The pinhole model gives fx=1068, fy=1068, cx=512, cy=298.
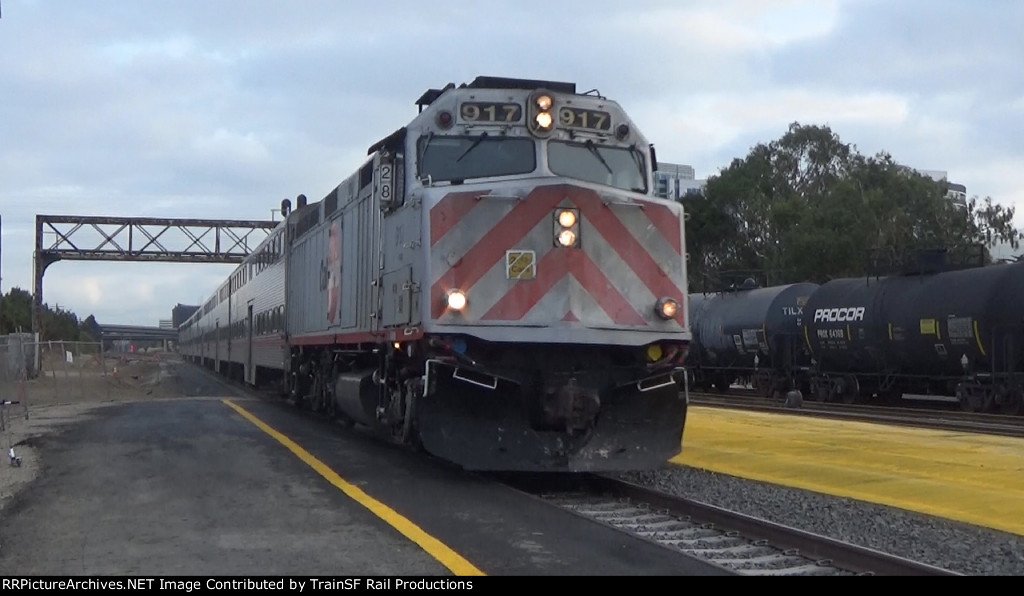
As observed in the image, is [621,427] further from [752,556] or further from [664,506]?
[752,556]

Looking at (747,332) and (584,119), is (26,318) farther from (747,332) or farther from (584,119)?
(584,119)

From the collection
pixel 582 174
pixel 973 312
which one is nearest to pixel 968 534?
pixel 582 174

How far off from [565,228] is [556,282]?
51 centimetres

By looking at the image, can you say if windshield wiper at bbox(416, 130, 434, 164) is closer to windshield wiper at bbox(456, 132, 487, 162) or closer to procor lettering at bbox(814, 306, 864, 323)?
windshield wiper at bbox(456, 132, 487, 162)

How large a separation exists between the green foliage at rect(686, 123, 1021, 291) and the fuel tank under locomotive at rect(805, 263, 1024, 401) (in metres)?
20.6

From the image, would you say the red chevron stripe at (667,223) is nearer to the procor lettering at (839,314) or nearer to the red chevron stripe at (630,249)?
the red chevron stripe at (630,249)

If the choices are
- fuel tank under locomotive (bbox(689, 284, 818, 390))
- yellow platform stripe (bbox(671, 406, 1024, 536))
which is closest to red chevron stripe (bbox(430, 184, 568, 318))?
yellow platform stripe (bbox(671, 406, 1024, 536))

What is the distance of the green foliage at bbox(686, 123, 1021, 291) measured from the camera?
53.1 meters

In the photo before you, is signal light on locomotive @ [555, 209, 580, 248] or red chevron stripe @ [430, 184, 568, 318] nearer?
red chevron stripe @ [430, 184, 568, 318]

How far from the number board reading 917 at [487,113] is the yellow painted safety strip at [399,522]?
12.3 feet

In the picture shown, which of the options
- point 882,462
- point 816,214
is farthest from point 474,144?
point 816,214

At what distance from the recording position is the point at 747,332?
2794 cm

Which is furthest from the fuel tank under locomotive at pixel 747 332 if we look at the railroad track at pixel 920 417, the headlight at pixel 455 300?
the headlight at pixel 455 300

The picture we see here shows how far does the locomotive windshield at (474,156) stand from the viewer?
409 inches
